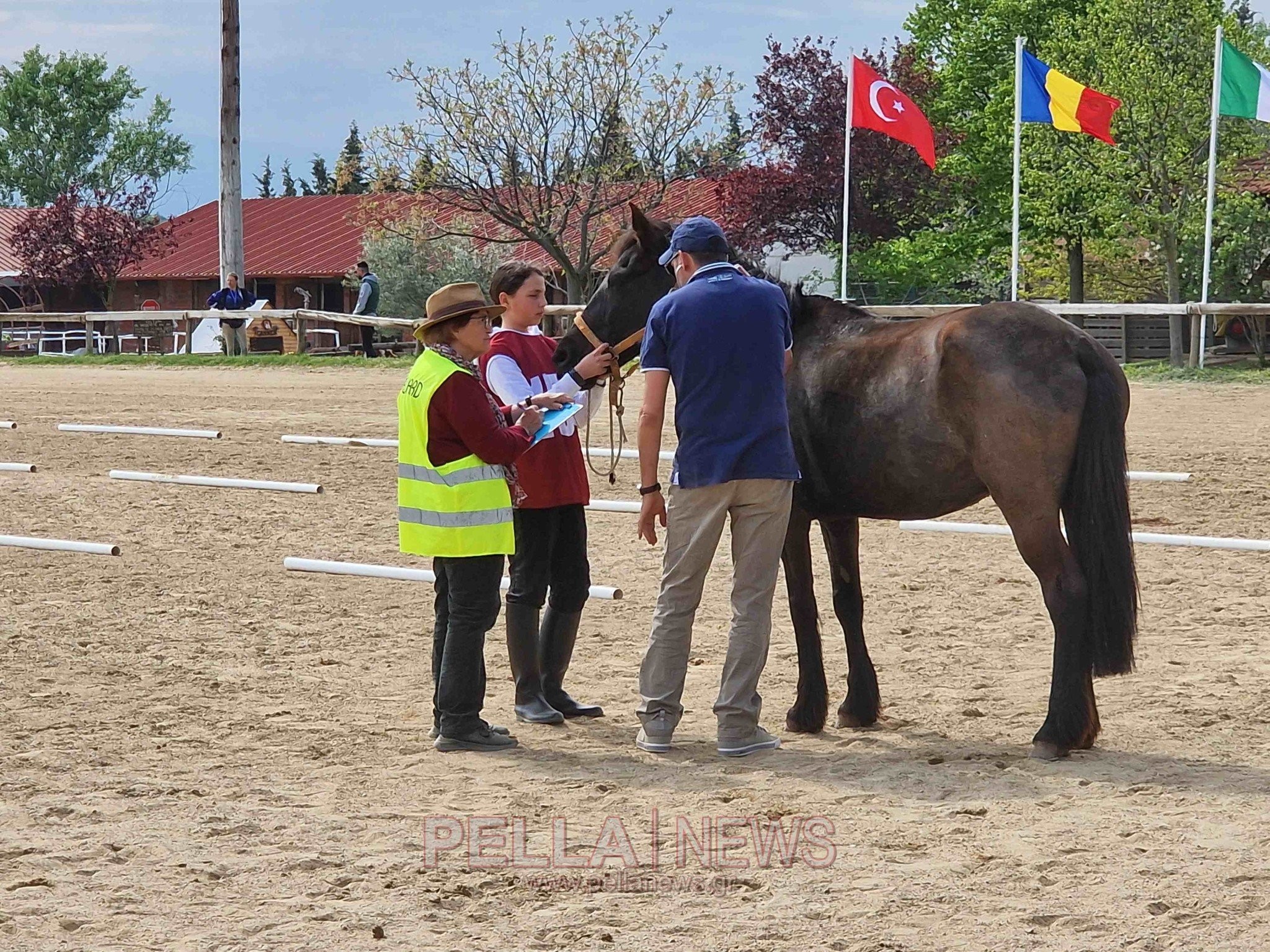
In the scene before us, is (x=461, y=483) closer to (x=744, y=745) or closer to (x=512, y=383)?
(x=512, y=383)

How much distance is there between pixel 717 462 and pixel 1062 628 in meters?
1.30

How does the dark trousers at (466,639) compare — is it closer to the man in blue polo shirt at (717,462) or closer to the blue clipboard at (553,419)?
the blue clipboard at (553,419)

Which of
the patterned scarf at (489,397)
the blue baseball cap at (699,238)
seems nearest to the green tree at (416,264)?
the patterned scarf at (489,397)

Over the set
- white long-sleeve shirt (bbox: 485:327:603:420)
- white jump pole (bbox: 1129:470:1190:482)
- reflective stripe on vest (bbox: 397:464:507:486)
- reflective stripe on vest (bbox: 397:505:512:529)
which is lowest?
white jump pole (bbox: 1129:470:1190:482)

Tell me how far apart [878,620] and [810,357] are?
1.98 metres

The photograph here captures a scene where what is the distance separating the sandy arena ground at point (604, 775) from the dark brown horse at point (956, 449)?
0.32 m

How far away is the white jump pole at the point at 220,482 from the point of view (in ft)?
35.6

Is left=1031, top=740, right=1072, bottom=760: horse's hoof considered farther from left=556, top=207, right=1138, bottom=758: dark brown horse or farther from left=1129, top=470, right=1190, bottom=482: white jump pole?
left=1129, top=470, right=1190, bottom=482: white jump pole

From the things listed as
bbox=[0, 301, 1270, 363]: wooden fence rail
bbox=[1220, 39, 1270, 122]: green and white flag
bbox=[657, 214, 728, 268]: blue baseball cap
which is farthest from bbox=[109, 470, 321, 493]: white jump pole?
Result: bbox=[1220, 39, 1270, 122]: green and white flag

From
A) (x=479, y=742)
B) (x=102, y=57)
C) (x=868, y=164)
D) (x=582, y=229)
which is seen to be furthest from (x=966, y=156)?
(x=102, y=57)

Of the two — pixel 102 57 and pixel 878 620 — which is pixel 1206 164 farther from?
pixel 102 57

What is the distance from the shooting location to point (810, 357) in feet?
18.3

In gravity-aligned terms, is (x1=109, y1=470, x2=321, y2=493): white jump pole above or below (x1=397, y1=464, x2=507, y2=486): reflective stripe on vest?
below

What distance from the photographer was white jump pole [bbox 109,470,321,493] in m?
10.9
